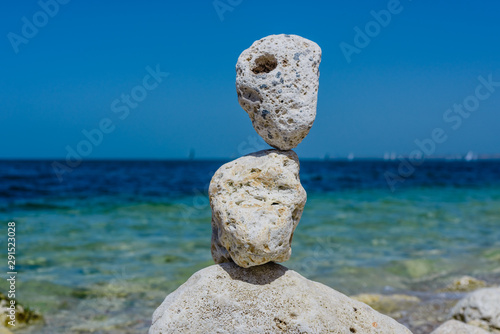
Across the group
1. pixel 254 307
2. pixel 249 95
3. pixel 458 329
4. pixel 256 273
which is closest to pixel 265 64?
pixel 249 95

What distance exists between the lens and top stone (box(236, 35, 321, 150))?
11.3 ft

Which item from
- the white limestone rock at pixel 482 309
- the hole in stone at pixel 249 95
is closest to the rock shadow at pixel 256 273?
the hole in stone at pixel 249 95

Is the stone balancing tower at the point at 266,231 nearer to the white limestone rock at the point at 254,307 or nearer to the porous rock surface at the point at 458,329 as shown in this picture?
the white limestone rock at the point at 254,307

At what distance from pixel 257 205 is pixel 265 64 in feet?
3.57

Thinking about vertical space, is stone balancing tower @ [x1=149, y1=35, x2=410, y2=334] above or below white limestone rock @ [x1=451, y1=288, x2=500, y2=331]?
above

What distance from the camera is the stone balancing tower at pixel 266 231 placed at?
332cm

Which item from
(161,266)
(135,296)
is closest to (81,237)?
(161,266)

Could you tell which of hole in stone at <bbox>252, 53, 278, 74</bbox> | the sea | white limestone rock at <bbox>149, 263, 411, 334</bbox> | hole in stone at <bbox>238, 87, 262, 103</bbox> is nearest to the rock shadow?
white limestone rock at <bbox>149, 263, 411, 334</bbox>

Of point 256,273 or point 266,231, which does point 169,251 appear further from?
point 266,231

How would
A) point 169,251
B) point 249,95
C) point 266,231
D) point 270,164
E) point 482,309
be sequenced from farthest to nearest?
point 169,251 < point 482,309 < point 249,95 < point 270,164 < point 266,231

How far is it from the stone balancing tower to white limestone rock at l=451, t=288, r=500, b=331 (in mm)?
2020

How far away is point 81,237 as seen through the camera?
1068 cm

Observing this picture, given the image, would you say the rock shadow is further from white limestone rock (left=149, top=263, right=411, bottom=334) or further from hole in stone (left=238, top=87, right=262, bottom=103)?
hole in stone (left=238, top=87, right=262, bottom=103)

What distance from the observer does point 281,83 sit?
11.3 ft
